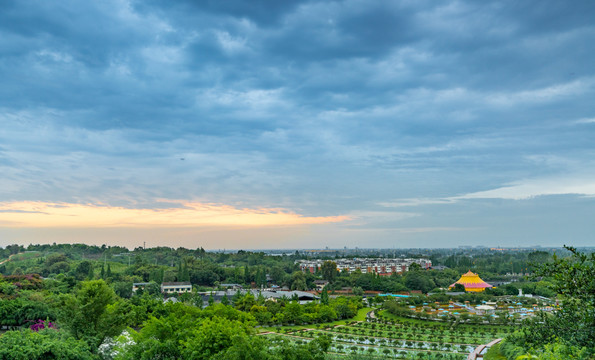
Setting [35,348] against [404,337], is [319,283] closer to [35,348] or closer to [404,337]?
[404,337]

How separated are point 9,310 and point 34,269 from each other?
52950 mm

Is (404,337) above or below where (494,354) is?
below

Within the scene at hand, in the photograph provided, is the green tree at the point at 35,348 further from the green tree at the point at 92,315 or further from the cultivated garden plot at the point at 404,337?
the cultivated garden plot at the point at 404,337

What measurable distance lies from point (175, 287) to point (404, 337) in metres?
35.4

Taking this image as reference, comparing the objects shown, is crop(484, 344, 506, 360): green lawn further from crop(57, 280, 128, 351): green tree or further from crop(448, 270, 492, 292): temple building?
crop(448, 270, 492, 292): temple building

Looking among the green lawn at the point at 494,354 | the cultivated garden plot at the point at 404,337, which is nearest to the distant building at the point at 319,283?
the cultivated garden plot at the point at 404,337

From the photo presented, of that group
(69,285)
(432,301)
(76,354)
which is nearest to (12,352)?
(76,354)

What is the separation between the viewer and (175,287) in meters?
57.2

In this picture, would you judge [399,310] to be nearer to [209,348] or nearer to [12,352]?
[209,348]

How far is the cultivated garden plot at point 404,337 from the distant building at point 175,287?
28397 mm

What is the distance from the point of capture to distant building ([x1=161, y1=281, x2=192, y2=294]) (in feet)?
186

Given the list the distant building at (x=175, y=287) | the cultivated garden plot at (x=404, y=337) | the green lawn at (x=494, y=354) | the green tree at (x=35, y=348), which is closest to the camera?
the green tree at (x=35, y=348)

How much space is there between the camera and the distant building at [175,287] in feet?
186

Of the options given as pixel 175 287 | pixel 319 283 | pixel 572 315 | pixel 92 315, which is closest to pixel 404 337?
pixel 92 315
